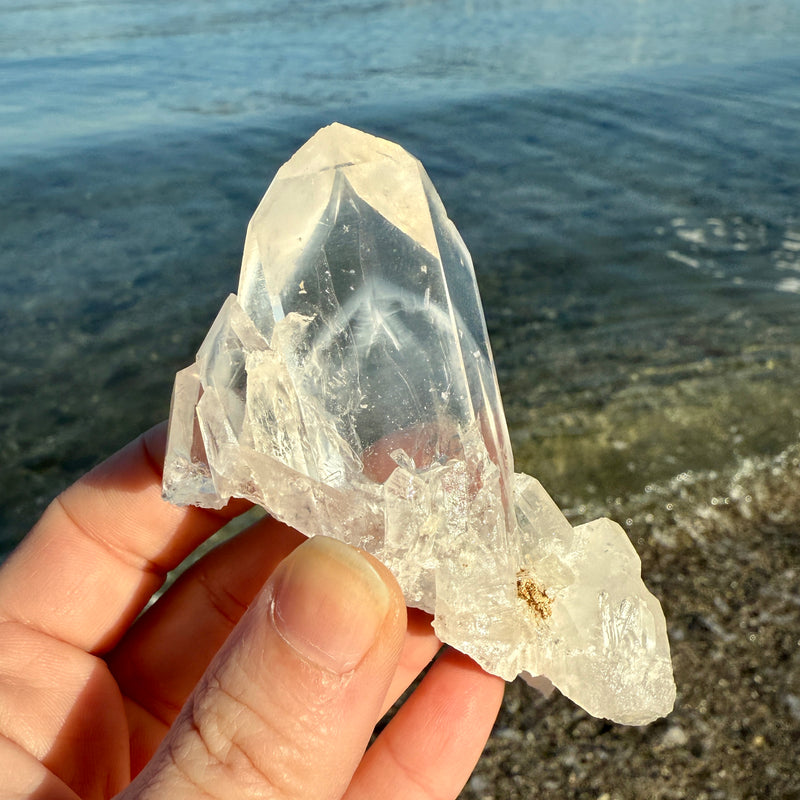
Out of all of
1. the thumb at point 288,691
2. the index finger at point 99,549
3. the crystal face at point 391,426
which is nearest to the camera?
the thumb at point 288,691

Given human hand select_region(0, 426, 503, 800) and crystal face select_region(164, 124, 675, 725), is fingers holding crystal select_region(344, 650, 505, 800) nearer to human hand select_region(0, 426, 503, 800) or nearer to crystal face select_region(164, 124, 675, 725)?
human hand select_region(0, 426, 503, 800)

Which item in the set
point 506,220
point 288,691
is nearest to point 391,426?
point 288,691

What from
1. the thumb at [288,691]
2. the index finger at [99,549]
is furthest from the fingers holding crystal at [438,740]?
the index finger at [99,549]

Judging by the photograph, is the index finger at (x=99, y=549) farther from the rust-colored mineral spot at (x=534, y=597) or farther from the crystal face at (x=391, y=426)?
the rust-colored mineral spot at (x=534, y=597)

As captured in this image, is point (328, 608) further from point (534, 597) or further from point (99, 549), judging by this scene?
point (99, 549)

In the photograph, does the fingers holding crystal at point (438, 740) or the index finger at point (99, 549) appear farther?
the index finger at point (99, 549)

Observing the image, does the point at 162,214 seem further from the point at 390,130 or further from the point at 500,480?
the point at 500,480

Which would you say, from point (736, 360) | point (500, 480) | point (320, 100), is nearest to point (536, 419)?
point (736, 360)
